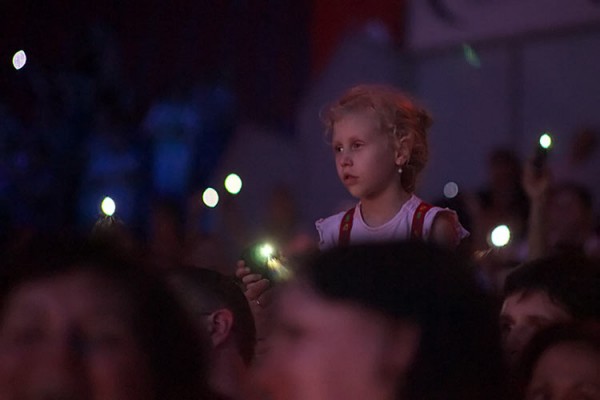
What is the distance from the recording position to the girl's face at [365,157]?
3598 millimetres

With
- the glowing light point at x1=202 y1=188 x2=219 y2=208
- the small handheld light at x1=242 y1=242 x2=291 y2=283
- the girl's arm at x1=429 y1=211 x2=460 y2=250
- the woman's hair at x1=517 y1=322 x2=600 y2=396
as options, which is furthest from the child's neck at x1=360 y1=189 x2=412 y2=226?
the glowing light point at x1=202 y1=188 x2=219 y2=208

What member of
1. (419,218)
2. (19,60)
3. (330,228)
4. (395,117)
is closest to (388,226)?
(419,218)

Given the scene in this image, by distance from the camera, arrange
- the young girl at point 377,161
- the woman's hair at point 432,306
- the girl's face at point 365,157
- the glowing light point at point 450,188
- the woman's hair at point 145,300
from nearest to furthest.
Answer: the woman's hair at point 432,306
the woman's hair at point 145,300
the young girl at point 377,161
the girl's face at point 365,157
the glowing light point at point 450,188

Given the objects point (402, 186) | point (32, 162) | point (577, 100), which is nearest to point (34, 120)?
point (32, 162)

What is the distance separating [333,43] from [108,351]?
6713 millimetres

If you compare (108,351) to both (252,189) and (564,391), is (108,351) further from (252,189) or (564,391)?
(252,189)

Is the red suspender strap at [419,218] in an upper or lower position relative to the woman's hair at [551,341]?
upper

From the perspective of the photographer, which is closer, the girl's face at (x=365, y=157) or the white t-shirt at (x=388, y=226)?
the white t-shirt at (x=388, y=226)

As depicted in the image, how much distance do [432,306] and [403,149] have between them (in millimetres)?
2333

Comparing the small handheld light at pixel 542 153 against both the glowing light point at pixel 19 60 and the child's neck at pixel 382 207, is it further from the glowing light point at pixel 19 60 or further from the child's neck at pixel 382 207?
the glowing light point at pixel 19 60

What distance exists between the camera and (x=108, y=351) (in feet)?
4.81

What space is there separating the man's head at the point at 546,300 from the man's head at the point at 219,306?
576 mm

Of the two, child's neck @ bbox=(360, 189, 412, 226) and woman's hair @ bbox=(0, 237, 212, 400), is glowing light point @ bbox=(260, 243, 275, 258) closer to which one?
child's neck @ bbox=(360, 189, 412, 226)

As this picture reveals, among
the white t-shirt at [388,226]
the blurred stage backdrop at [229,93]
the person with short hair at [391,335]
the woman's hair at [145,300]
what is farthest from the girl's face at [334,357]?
the blurred stage backdrop at [229,93]
